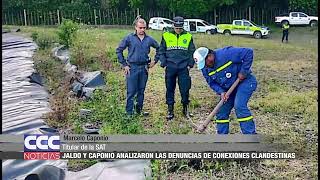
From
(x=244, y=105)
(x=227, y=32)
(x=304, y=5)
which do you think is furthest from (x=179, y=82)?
(x=304, y=5)

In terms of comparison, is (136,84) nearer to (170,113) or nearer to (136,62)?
(136,62)

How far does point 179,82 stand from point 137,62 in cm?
43

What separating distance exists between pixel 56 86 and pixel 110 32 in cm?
208

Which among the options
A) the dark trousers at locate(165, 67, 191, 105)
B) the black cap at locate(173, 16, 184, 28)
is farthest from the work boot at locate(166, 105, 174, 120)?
the black cap at locate(173, 16, 184, 28)

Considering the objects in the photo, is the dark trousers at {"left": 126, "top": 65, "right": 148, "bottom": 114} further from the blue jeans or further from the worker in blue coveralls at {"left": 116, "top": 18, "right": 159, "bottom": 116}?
the blue jeans

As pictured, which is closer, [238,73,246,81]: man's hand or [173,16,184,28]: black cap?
[238,73,246,81]: man's hand

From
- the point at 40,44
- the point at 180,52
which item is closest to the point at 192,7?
the point at 180,52

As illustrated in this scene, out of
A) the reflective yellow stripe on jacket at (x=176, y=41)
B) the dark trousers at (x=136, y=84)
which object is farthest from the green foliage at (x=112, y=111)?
the reflective yellow stripe on jacket at (x=176, y=41)

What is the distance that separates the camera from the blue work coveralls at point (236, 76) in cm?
385

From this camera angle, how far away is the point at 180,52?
4.70 meters

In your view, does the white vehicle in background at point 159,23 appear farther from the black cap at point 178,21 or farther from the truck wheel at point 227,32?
the truck wheel at point 227,32

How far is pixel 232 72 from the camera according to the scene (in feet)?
12.8

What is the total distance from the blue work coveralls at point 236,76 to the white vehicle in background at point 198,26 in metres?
0.24

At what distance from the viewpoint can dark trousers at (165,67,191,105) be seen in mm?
4855
